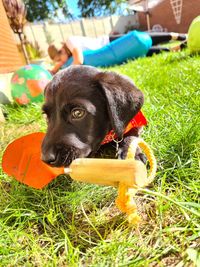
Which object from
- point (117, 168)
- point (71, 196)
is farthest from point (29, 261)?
point (117, 168)

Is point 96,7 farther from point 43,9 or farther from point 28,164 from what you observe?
point 28,164

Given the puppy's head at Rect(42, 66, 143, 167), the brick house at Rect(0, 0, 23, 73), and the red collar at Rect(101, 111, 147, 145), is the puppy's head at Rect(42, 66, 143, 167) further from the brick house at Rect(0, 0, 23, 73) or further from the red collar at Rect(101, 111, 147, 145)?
the brick house at Rect(0, 0, 23, 73)

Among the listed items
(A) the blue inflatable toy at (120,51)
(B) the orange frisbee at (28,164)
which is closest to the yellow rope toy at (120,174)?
(B) the orange frisbee at (28,164)

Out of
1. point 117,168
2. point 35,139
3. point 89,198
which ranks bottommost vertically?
point 89,198

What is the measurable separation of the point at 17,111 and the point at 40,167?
2.28 m

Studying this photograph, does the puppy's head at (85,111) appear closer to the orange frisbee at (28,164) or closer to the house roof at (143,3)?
the orange frisbee at (28,164)

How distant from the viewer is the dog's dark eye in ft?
6.00

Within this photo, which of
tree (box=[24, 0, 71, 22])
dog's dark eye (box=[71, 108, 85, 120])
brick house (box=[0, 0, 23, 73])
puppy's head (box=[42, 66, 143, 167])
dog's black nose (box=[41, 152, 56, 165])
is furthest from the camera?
tree (box=[24, 0, 71, 22])

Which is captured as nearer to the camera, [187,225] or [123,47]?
[187,225]

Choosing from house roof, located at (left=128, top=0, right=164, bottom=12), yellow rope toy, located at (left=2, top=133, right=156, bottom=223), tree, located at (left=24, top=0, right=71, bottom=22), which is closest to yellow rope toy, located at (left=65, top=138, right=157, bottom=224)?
yellow rope toy, located at (left=2, top=133, right=156, bottom=223)

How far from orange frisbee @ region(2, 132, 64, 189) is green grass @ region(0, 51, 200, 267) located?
0.23 ft

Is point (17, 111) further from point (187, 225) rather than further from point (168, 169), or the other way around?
point (187, 225)

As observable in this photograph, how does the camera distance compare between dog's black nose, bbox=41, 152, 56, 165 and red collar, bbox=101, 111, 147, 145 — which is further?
red collar, bbox=101, 111, 147, 145

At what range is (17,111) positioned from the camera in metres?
3.91
